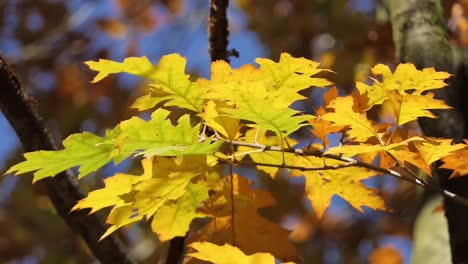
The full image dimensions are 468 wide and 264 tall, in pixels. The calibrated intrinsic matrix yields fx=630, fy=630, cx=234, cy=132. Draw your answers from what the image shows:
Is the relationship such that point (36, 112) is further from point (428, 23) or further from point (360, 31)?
point (360, 31)

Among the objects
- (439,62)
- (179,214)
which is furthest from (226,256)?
(439,62)

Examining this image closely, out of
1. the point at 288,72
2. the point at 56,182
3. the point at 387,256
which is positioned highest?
the point at 288,72

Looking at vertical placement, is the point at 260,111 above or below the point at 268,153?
above

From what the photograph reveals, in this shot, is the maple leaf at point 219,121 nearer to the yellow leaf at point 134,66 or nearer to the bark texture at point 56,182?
the yellow leaf at point 134,66

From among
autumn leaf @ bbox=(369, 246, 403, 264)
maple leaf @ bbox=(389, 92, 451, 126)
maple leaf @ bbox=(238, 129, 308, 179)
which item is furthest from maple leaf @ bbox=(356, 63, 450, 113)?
autumn leaf @ bbox=(369, 246, 403, 264)

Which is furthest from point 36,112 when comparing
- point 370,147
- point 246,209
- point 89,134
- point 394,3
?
point 394,3

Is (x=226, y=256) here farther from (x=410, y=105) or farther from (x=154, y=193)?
(x=410, y=105)
